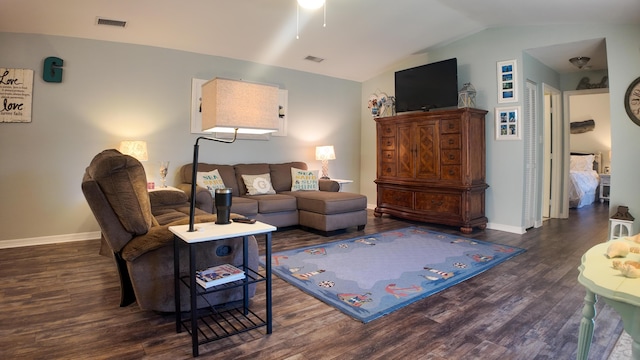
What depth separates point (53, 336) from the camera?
192 centimetres

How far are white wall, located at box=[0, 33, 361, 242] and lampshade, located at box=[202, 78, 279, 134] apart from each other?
10.6 ft

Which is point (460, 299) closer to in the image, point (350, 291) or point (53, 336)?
point (350, 291)

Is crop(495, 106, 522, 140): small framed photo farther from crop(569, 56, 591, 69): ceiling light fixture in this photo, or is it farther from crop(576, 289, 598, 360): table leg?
crop(576, 289, 598, 360): table leg

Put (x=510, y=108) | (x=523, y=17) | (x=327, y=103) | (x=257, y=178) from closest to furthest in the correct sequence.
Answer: (x=523, y=17) < (x=510, y=108) < (x=257, y=178) < (x=327, y=103)

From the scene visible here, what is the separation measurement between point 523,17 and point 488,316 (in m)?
3.61

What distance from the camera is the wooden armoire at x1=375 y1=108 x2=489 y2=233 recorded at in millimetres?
4562

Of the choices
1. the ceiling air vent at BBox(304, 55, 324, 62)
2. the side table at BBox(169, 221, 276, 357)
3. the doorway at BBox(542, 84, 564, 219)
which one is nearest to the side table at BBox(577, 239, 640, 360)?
the side table at BBox(169, 221, 276, 357)

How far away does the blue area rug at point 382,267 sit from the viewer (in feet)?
8.11

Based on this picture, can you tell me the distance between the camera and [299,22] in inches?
167

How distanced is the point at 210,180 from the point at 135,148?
92cm

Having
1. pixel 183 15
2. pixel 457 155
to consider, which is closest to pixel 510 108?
pixel 457 155

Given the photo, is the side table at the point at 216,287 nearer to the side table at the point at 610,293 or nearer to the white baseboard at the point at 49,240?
the side table at the point at 610,293

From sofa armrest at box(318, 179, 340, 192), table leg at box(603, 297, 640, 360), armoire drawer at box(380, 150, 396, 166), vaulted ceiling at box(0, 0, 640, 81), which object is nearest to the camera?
table leg at box(603, 297, 640, 360)

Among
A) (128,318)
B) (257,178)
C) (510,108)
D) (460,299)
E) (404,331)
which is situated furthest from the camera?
(257,178)
